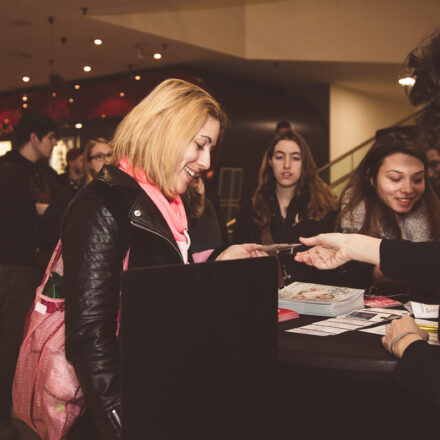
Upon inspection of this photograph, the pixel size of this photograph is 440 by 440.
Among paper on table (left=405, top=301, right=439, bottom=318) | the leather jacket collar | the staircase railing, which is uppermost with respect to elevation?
the staircase railing

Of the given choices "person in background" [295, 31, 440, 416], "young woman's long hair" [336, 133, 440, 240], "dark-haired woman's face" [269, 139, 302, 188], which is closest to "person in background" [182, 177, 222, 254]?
"dark-haired woman's face" [269, 139, 302, 188]

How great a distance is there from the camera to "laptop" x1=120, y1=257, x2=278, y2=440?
3.02 feet

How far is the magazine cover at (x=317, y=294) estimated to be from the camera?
6.61 feet

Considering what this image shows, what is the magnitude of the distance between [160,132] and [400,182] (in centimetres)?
196

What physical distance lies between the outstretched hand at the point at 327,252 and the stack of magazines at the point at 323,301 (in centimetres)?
16

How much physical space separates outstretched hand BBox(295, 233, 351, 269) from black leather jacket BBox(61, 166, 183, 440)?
645mm

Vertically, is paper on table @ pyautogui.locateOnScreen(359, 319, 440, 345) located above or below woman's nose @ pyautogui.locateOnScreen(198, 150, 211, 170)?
below

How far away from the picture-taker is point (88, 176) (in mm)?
3904

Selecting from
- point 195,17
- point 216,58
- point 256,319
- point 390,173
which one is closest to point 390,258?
point 256,319

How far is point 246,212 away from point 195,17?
5160 millimetres

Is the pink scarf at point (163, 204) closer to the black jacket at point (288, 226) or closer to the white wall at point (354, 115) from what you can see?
the black jacket at point (288, 226)

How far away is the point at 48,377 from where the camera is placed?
4.49ft

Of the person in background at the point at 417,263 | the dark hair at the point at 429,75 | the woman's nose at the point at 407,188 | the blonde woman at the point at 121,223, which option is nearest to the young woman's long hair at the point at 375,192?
the woman's nose at the point at 407,188

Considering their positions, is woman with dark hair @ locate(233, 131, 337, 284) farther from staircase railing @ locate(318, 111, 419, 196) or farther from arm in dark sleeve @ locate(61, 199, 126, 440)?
staircase railing @ locate(318, 111, 419, 196)
